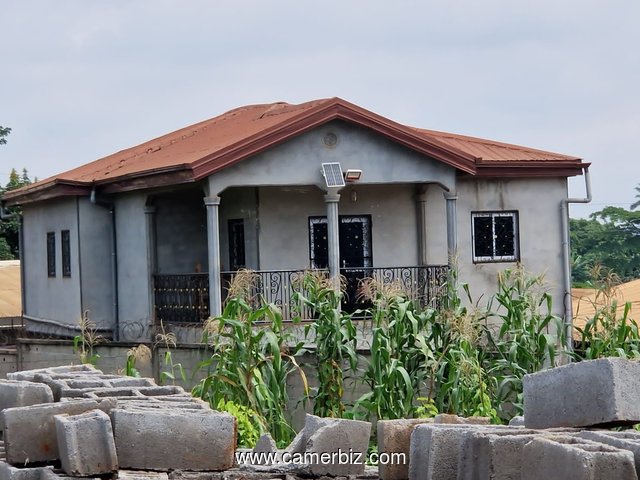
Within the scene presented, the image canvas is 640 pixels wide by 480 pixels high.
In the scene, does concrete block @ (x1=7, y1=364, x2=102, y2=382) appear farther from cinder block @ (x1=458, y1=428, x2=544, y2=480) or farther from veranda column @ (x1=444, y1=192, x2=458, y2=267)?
veranda column @ (x1=444, y1=192, x2=458, y2=267)

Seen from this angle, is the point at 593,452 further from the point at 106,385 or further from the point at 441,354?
the point at 441,354

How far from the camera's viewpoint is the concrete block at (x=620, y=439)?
24.1 feet

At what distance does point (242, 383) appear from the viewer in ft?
43.9

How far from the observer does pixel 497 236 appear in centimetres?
2333

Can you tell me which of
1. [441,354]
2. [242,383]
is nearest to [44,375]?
[242,383]

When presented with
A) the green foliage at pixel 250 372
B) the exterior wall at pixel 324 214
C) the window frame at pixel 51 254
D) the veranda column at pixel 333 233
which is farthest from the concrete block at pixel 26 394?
the window frame at pixel 51 254

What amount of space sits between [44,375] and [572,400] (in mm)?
5466

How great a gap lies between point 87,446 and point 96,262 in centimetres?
1493

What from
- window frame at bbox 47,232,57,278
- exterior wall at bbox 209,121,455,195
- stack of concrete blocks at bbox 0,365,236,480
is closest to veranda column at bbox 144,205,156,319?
exterior wall at bbox 209,121,455,195

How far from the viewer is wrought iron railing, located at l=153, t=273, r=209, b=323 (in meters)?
21.5

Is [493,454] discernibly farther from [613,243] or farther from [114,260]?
[613,243]

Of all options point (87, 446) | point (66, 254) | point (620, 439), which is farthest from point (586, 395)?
point (66, 254)

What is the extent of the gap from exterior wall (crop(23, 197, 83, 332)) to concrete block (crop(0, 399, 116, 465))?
13835 millimetres

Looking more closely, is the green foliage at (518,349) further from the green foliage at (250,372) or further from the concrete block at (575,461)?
the concrete block at (575,461)
